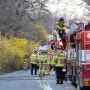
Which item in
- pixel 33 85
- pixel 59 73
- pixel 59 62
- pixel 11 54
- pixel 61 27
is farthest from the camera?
pixel 11 54

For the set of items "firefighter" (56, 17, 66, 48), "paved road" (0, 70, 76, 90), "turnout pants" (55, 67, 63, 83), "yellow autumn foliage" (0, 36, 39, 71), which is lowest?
"paved road" (0, 70, 76, 90)

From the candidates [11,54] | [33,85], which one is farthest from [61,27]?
[11,54]

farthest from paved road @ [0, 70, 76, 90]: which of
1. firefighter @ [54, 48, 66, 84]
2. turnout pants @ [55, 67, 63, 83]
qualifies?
firefighter @ [54, 48, 66, 84]

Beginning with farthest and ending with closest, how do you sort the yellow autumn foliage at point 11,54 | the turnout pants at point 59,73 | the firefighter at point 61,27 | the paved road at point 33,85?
the yellow autumn foliage at point 11,54 → the firefighter at point 61,27 → the turnout pants at point 59,73 → the paved road at point 33,85

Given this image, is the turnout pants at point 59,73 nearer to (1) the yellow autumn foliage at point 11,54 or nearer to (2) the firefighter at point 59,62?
(2) the firefighter at point 59,62

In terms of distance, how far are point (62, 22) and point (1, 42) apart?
1747 cm

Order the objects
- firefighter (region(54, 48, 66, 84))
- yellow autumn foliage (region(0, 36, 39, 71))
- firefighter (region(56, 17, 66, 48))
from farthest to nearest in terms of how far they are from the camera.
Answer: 1. yellow autumn foliage (region(0, 36, 39, 71))
2. firefighter (region(56, 17, 66, 48))
3. firefighter (region(54, 48, 66, 84))

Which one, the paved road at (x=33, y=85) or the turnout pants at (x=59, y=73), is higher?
the turnout pants at (x=59, y=73)

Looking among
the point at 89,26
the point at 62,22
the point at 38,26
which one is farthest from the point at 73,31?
the point at 38,26

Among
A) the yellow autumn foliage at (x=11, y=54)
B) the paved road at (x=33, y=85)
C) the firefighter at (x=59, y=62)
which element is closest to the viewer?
the paved road at (x=33, y=85)

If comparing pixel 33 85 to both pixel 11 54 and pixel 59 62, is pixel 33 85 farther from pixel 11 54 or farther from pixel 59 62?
pixel 11 54

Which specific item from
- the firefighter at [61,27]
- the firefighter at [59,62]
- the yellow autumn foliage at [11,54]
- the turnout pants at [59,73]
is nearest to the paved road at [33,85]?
the turnout pants at [59,73]

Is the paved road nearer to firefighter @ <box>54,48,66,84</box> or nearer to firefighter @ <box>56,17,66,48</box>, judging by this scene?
firefighter @ <box>54,48,66,84</box>

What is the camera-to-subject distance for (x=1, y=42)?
43938 mm
